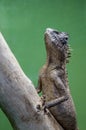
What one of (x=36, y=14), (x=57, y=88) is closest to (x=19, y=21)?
(x=36, y=14)

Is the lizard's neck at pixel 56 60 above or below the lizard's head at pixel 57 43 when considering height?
below

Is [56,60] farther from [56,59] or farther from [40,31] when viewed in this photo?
[40,31]

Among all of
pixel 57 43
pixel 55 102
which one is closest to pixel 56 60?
pixel 57 43

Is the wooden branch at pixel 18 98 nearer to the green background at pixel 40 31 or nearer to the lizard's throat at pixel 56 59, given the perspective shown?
the lizard's throat at pixel 56 59

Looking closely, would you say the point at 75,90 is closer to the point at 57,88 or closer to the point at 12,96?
the point at 57,88

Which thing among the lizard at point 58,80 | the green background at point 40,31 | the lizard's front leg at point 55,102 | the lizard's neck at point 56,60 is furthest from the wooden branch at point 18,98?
the green background at point 40,31

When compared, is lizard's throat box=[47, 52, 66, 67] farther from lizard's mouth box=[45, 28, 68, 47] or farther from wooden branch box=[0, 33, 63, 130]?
wooden branch box=[0, 33, 63, 130]

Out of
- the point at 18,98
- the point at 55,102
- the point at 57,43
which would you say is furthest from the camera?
the point at 57,43
